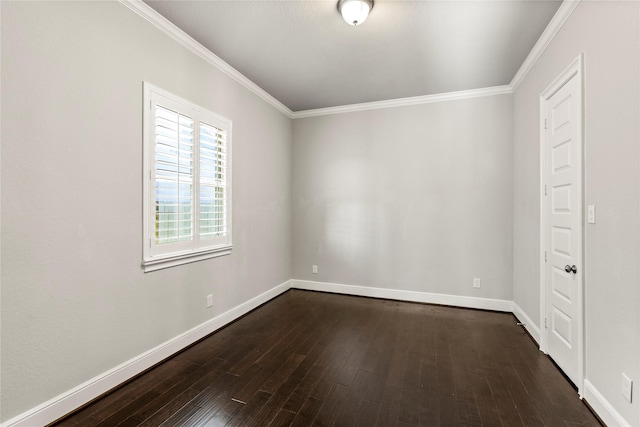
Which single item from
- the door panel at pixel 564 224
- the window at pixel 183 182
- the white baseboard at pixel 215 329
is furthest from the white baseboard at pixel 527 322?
the window at pixel 183 182

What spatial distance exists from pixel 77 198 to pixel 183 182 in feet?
2.94

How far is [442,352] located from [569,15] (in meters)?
3.02

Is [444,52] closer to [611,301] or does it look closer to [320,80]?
[320,80]

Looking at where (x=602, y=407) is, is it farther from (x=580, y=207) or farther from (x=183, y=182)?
(x=183, y=182)

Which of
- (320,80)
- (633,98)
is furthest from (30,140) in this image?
(633,98)

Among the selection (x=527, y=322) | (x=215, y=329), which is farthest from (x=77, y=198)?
(x=527, y=322)

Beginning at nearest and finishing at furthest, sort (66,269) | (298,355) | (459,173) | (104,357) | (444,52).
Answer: (66,269)
(104,357)
(298,355)
(444,52)
(459,173)

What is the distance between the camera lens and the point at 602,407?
1.81 metres

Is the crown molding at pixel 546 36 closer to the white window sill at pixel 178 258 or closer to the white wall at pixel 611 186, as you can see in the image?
the white wall at pixel 611 186

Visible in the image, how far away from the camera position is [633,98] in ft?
5.20

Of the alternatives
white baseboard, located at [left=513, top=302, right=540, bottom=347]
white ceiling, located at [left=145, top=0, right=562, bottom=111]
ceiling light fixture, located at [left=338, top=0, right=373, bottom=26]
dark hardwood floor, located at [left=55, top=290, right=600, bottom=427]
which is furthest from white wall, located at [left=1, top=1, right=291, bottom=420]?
white baseboard, located at [left=513, top=302, right=540, bottom=347]

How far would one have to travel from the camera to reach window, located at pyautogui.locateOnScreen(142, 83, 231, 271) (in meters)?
2.42

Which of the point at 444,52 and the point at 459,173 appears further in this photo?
the point at 459,173

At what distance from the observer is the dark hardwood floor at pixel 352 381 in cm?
186
